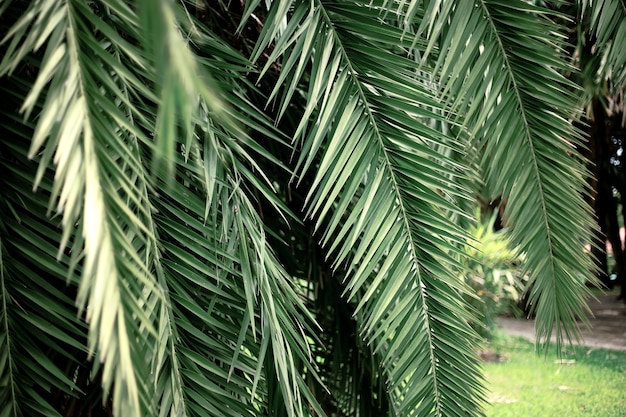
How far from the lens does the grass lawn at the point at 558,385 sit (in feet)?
15.4

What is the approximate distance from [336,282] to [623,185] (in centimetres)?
952

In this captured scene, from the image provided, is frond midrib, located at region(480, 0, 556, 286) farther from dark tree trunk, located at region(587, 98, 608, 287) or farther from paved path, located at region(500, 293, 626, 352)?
paved path, located at region(500, 293, 626, 352)

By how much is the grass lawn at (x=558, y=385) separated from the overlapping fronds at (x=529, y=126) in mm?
2727

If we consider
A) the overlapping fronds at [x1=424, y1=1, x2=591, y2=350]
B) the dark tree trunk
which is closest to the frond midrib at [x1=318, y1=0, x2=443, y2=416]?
the overlapping fronds at [x1=424, y1=1, x2=591, y2=350]

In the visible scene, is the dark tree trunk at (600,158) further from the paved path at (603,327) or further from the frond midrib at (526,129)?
the frond midrib at (526,129)

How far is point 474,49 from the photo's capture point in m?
1.29

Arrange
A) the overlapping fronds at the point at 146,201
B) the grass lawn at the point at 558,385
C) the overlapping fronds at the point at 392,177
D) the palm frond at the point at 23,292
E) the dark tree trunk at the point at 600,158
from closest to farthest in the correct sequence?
the overlapping fronds at the point at 146,201
the palm frond at the point at 23,292
the overlapping fronds at the point at 392,177
the grass lawn at the point at 558,385
the dark tree trunk at the point at 600,158

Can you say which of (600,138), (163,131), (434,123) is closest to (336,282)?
(434,123)

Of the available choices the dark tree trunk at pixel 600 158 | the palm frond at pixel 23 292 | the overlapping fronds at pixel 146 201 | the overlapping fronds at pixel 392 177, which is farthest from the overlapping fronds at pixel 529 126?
the dark tree trunk at pixel 600 158

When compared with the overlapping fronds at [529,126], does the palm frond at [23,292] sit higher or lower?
lower

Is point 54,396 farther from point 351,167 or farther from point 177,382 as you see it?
point 351,167

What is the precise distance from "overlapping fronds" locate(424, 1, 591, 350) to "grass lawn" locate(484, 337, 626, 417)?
8.95 ft

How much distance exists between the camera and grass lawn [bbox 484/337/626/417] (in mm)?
4691

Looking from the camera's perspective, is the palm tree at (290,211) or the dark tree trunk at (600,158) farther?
the dark tree trunk at (600,158)
